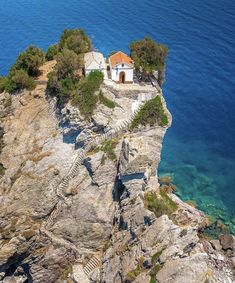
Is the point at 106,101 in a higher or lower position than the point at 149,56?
lower

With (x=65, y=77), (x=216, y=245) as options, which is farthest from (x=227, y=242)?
(x=65, y=77)

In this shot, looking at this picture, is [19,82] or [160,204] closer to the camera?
[160,204]

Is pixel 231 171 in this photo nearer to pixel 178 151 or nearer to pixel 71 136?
pixel 178 151

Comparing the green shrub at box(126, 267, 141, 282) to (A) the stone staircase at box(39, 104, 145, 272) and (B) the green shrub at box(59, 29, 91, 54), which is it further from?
(B) the green shrub at box(59, 29, 91, 54)

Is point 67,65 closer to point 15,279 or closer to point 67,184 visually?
point 67,184

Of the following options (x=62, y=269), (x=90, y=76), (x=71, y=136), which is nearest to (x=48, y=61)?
(x=90, y=76)

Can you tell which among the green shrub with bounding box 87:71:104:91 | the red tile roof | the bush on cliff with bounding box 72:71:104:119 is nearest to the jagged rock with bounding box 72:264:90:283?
the bush on cliff with bounding box 72:71:104:119
